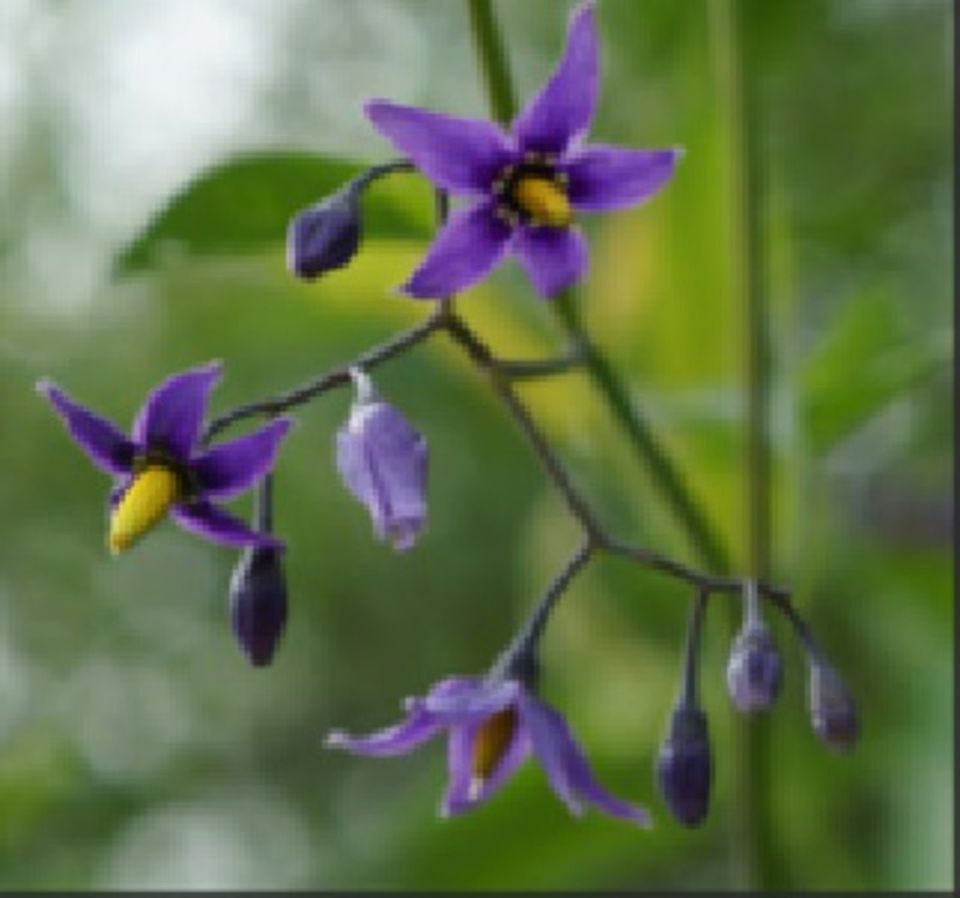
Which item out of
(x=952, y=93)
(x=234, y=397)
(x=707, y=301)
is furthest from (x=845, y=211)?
(x=234, y=397)

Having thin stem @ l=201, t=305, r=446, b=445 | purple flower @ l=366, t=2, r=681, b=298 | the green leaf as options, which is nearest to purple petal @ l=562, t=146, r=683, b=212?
purple flower @ l=366, t=2, r=681, b=298

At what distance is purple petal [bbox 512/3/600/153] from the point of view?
1.35 meters

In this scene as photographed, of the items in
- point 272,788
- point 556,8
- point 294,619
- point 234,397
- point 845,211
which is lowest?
point 272,788

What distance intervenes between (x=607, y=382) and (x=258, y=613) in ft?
1.09

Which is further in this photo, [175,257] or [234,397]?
[234,397]

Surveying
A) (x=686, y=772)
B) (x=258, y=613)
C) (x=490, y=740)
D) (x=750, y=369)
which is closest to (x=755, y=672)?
(x=686, y=772)

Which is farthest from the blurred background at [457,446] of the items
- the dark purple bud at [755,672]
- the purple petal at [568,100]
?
the dark purple bud at [755,672]

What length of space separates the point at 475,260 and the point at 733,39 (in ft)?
1.81

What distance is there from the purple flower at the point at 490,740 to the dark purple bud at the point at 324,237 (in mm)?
282

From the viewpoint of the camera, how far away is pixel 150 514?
4.53ft

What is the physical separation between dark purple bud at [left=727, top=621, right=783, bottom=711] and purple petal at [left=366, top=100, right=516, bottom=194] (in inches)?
13.2

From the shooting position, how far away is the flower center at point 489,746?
1.52 metres

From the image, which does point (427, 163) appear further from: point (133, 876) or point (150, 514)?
point (133, 876)

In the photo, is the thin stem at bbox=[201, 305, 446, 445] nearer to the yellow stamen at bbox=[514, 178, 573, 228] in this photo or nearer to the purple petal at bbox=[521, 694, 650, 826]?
the yellow stamen at bbox=[514, 178, 573, 228]
